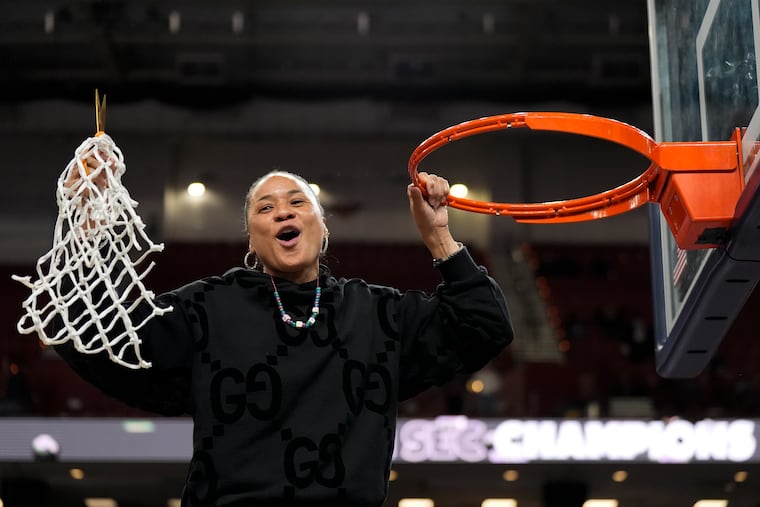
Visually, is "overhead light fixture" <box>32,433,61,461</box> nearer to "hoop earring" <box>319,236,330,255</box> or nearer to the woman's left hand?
"hoop earring" <box>319,236,330,255</box>

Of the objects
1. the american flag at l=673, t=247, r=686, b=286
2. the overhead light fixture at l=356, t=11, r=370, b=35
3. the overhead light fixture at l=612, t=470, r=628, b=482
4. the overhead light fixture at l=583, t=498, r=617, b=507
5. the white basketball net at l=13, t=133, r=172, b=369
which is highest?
the overhead light fixture at l=356, t=11, r=370, b=35

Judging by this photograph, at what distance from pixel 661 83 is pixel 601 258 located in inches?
293

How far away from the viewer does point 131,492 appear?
9164mm

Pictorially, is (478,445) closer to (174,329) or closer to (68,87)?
(68,87)

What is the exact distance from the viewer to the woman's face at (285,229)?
1862 millimetres

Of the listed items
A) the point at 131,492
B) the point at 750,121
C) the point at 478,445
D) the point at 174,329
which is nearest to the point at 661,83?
the point at 750,121

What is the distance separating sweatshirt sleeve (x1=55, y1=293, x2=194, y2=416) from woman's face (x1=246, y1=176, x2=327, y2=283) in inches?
7.1

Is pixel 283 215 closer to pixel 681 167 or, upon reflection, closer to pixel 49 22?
pixel 681 167

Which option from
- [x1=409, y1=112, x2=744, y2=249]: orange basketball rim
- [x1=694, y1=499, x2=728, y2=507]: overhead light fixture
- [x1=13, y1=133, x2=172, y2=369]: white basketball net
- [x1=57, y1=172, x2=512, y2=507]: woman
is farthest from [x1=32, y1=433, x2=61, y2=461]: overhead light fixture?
[x1=57, y1=172, x2=512, y2=507]: woman

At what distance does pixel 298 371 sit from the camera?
5.66 ft

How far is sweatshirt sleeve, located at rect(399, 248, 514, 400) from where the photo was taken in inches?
70.6

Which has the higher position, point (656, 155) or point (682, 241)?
point (656, 155)

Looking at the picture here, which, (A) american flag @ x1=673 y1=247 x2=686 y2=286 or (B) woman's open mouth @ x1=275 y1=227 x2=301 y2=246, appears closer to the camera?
(B) woman's open mouth @ x1=275 y1=227 x2=301 y2=246

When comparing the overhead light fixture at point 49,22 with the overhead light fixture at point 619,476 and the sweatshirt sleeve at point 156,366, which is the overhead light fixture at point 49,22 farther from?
the sweatshirt sleeve at point 156,366
